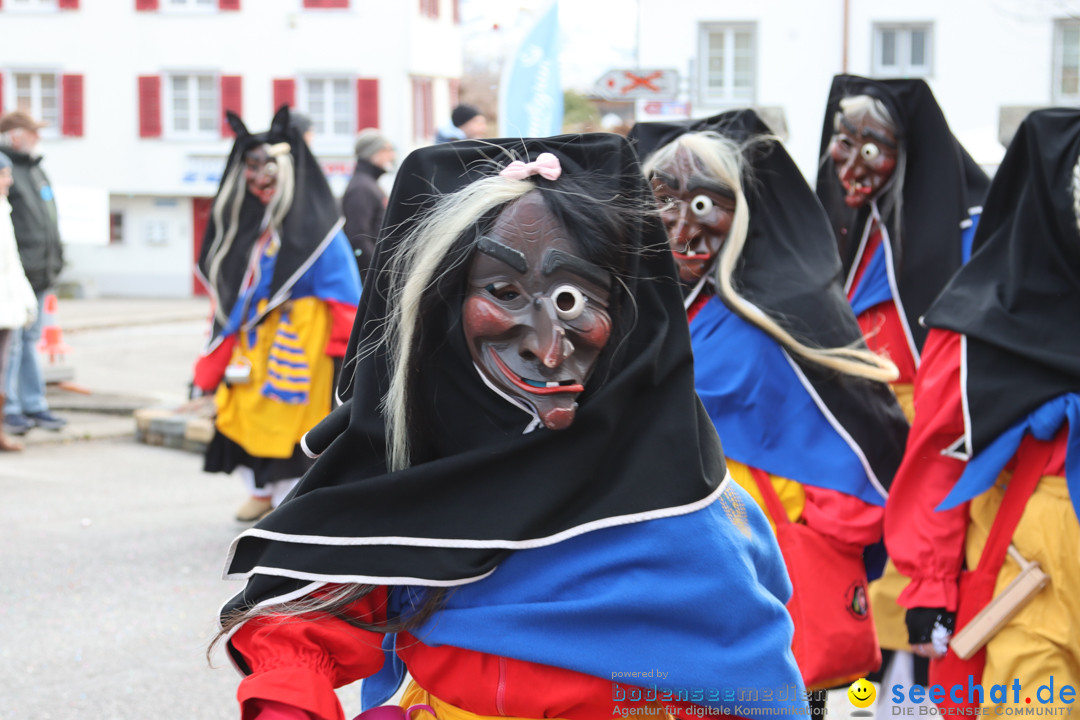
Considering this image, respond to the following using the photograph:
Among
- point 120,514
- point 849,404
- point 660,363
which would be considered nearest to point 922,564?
point 849,404

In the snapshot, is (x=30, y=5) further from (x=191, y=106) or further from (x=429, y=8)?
(x=429, y=8)

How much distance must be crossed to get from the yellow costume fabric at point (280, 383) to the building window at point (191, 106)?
24.8 meters

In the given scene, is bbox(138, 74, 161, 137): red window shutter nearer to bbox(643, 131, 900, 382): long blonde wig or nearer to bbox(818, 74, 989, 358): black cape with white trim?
bbox(818, 74, 989, 358): black cape with white trim

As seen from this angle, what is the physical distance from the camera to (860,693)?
3.54 meters

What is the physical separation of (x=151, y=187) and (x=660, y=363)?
30.0 meters

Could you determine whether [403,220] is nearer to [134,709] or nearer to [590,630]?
[590,630]

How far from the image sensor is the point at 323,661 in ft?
6.43

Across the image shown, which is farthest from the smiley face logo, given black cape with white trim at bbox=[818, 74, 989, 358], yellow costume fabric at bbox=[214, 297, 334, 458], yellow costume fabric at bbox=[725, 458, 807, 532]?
yellow costume fabric at bbox=[214, 297, 334, 458]

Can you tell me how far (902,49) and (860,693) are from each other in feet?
75.8

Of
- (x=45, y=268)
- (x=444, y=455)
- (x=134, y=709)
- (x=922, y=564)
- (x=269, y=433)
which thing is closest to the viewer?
(x=444, y=455)

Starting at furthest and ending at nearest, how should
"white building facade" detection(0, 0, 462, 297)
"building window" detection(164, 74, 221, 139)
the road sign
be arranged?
"building window" detection(164, 74, 221, 139) < "white building facade" detection(0, 0, 462, 297) < the road sign

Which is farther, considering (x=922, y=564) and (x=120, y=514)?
(x=120, y=514)

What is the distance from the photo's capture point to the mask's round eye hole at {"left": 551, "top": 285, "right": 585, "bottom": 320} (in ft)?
6.52

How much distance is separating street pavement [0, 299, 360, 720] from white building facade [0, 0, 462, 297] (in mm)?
19136
